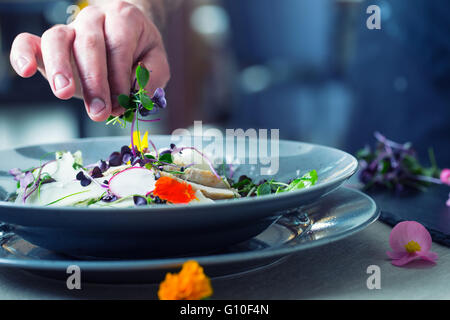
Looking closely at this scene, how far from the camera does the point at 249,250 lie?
0.70m

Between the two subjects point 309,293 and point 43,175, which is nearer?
point 309,293

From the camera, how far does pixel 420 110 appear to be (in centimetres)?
210

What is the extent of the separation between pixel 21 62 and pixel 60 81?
0.08 metres

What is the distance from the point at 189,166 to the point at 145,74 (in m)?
0.17

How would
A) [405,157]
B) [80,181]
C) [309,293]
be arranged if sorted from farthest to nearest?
[405,157] < [80,181] < [309,293]

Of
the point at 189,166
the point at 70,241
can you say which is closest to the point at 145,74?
the point at 189,166

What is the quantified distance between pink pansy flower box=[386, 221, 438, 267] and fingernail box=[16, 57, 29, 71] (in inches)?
22.6

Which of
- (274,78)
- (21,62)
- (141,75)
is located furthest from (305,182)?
(274,78)

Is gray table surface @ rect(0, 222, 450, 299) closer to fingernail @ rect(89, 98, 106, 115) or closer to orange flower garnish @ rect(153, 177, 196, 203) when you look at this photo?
orange flower garnish @ rect(153, 177, 196, 203)

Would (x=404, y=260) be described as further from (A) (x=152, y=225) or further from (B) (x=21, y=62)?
(B) (x=21, y=62)

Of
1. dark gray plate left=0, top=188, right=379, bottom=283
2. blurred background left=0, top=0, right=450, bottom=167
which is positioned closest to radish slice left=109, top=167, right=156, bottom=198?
dark gray plate left=0, top=188, right=379, bottom=283

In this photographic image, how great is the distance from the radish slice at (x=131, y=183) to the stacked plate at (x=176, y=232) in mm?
85

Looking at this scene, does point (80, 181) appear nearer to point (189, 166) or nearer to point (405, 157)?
point (189, 166)

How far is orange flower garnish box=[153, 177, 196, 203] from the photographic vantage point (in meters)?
0.63
